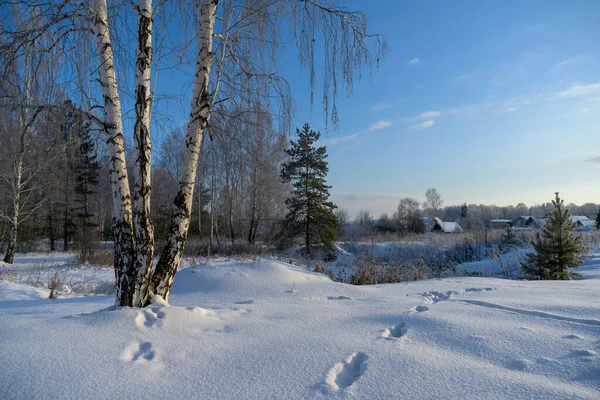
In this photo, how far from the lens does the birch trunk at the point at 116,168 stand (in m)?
2.89

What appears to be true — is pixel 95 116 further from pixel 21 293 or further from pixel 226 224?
pixel 226 224

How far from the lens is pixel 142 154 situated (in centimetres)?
292

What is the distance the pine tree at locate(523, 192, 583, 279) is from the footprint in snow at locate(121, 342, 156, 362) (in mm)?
8777

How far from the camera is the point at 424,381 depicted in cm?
172

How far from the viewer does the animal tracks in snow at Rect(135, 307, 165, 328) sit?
2.51 m

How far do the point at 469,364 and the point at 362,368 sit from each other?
2.00 feet

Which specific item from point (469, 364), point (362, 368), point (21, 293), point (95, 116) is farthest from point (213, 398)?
point (21, 293)

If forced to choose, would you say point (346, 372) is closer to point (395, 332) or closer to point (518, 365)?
point (395, 332)

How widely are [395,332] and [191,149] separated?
2.33m

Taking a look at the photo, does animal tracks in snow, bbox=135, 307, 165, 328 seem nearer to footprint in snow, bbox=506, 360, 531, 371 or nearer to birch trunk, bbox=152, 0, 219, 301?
birch trunk, bbox=152, 0, 219, 301

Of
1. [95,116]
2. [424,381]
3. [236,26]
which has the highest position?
[236,26]

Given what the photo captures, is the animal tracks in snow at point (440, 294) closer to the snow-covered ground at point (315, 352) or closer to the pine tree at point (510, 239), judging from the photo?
the snow-covered ground at point (315, 352)

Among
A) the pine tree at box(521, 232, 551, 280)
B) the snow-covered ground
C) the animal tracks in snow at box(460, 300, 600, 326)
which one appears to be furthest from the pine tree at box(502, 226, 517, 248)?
the animal tracks in snow at box(460, 300, 600, 326)

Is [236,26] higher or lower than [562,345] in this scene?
higher
